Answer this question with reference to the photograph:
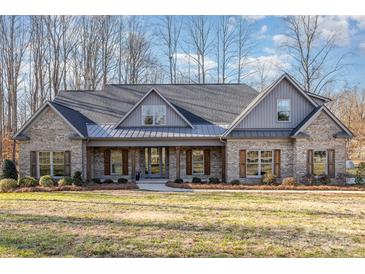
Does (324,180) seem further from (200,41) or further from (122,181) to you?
(200,41)

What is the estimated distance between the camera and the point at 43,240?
22.1ft

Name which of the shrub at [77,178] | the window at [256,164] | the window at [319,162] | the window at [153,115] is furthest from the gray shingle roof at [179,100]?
the window at [319,162]

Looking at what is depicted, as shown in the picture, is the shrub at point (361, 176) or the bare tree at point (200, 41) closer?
the shrub at point (361, 176)

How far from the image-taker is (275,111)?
17.0 m

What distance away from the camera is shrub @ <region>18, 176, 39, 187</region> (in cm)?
1541

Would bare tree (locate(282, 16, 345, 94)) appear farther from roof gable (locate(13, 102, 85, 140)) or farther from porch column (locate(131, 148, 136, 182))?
roof gable (locate(13, 102, 85, 140))

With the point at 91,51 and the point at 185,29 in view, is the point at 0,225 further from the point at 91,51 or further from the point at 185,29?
the point at 91,51

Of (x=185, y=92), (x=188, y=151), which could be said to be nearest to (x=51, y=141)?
(x=188, y=151)

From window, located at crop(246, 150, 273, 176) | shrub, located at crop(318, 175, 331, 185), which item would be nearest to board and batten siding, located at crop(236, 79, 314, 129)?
window, located at crop(246, 150, 273, 176)

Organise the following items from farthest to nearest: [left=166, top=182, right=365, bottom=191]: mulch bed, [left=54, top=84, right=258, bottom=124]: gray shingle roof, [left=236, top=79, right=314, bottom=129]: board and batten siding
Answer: [left=54, top=84, right=258, bottom=124]: gray shingle roof < [left=236, top=79, right=314, bottom=129]: board and batten siding < [left=166, top=182, right=365, bottom=191]: mulch bed

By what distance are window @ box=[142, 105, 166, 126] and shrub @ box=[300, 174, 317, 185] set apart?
27.6 ft

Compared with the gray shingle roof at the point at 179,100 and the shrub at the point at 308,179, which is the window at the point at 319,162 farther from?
the gray shingle roof at the point at 179,100

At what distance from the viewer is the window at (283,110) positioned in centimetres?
1695

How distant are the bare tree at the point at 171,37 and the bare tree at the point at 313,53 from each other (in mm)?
7469
